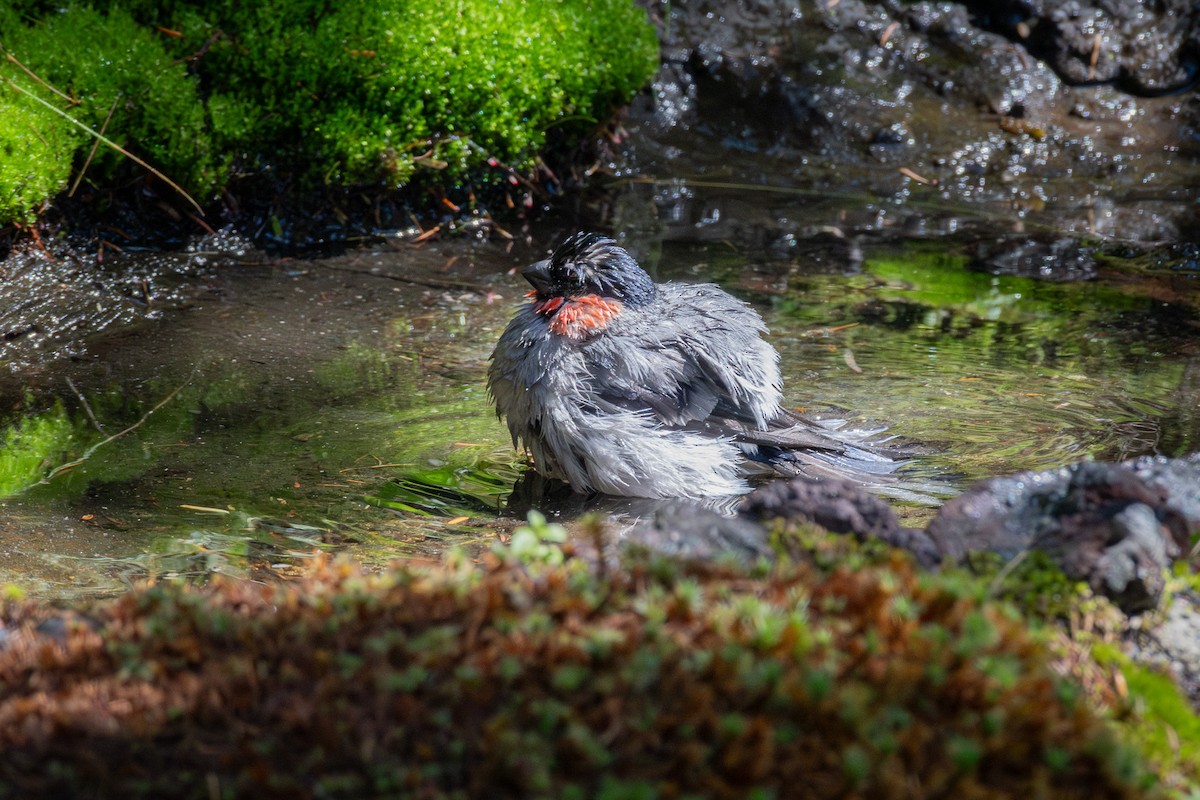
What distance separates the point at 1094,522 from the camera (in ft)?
10.2

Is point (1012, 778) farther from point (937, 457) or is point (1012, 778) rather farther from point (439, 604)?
point (937, 457)

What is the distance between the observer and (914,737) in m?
2.23

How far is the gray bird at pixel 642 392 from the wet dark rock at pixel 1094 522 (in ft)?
5.54

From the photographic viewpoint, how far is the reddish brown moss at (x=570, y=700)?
7.21 feet

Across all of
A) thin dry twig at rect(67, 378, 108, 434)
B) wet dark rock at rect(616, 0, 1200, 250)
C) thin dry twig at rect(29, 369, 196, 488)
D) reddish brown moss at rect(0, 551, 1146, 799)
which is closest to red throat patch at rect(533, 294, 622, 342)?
thin dry twig at rect(29, 369, 196, 488)

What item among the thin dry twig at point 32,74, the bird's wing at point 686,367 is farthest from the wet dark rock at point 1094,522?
the thin dry twig at point 32,74

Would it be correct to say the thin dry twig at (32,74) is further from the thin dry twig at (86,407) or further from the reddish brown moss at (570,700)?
the reddish brown moss at (570,700)

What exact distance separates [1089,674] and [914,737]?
72 cm

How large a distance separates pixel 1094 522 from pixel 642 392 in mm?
2324

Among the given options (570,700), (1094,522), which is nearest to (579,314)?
(1094,522)

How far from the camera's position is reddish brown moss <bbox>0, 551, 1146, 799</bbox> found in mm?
2197

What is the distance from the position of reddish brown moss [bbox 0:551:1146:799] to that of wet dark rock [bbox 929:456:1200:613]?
599mm

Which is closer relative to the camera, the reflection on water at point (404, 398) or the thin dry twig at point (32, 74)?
the reflection on water at point (404, 398)

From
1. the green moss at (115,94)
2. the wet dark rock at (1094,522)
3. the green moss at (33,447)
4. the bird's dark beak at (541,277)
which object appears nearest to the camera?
the wet dark rock at (1094,522)
